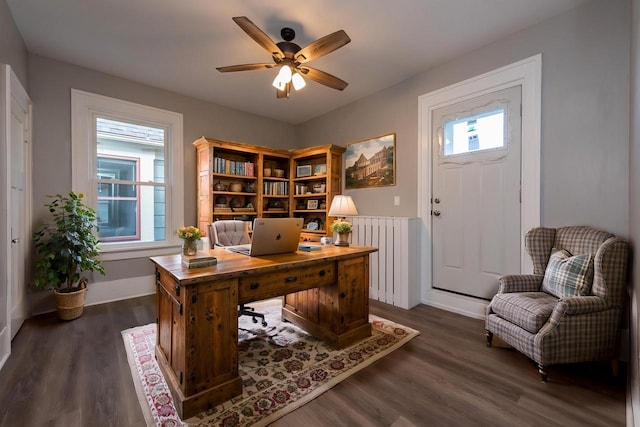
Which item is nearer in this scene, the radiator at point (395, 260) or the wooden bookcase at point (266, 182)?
the radiator at point (395, 260)

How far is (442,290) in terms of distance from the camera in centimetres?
327

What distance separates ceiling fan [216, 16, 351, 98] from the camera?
6.72 feet

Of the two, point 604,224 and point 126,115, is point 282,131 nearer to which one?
point 126,115

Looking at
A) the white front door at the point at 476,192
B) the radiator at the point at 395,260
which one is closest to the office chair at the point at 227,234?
the radiator at the point at 395,260

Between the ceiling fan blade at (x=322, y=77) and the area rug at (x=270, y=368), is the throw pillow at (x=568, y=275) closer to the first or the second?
the area rug at (x=270, y=368)

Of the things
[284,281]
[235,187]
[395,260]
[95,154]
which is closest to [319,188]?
[235,187]

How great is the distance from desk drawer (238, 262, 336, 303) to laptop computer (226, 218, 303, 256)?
0.85 feet

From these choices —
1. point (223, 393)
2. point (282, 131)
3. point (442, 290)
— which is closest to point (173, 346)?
point (223, 393)

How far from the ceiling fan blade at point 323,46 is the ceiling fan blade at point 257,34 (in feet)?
0.54

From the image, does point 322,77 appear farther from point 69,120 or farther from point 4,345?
point 4,345

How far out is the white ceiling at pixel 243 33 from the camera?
228cm

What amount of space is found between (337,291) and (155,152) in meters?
3.26

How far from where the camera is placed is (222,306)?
1.66 meters

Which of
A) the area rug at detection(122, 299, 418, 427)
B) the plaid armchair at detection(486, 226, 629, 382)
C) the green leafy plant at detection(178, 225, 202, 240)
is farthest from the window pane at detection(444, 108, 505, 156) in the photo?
the green leafy plant at detection(178, 225, 202, 240)
